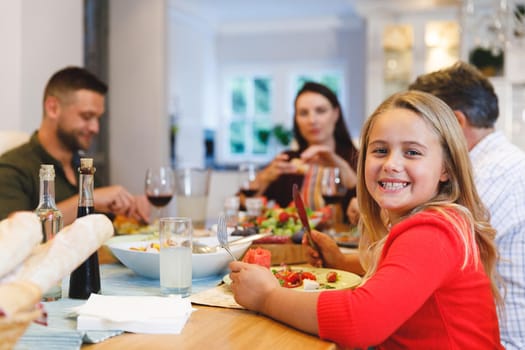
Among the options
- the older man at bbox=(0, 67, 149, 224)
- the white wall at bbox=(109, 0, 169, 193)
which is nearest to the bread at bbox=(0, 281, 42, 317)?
the older man at bbox=(0, 67, 149, 224)

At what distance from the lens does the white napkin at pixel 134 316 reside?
953mm

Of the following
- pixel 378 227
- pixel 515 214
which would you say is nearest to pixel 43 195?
pixel 378 227

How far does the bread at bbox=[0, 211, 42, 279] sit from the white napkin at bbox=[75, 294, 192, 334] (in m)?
0.24

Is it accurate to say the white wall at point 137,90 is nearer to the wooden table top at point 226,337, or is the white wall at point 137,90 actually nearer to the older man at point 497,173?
the older man at point 497,173

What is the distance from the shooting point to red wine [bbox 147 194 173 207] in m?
2.02

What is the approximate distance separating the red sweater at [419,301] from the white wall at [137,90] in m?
3.82

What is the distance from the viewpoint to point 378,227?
140 centimetres

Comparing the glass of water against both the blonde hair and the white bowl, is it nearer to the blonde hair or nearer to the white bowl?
the white bowl

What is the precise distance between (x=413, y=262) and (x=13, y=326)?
2.08ft

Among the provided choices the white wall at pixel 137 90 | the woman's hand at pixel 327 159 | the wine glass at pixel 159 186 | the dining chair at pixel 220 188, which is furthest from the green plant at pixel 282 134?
the wine glass at pixel 159 186

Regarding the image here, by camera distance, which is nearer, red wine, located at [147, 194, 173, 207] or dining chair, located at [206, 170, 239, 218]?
red wine, located at [147, 194, 173, 207]

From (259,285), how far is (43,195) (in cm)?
45

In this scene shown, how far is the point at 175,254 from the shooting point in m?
1.17

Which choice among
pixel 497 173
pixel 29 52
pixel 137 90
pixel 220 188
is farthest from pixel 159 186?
pixel 137 90
